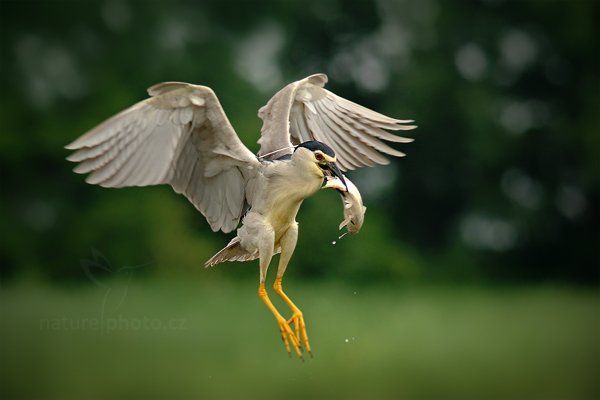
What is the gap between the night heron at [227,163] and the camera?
4184 mm

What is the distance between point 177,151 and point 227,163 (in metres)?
0.23

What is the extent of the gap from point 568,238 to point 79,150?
1059cm

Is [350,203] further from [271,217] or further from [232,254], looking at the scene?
[232,254]

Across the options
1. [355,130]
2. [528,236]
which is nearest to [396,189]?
[528,236]

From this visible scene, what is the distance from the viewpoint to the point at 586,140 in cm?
1371

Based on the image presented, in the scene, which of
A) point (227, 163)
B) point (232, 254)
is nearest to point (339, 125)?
point (227, 163)

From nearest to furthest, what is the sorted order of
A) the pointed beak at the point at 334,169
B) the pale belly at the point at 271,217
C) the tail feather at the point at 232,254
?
the pointed beak at the point at 334,169
the pale belly at the point at 271,217
the tail feather at the point at 232,254

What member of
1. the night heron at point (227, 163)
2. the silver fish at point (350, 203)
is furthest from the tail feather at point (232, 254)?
the silver fish at point (350, 203)

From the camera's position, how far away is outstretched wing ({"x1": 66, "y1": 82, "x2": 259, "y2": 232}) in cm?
418

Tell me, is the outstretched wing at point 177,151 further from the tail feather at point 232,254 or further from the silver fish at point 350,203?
the silver fish at point 350,203

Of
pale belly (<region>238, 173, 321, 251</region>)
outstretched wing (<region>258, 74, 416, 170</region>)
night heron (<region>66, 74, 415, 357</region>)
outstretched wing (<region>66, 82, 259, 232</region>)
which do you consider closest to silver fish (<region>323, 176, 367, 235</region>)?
Answer: night heron (<region>66, 74, 415, 357</region>)

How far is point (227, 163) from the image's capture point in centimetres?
453

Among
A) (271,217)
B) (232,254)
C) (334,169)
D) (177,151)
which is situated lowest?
(232,254)

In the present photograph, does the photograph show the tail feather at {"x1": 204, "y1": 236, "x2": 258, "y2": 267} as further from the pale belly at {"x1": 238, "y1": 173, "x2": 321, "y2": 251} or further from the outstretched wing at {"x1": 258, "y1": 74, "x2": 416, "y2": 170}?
the outstretched wing at {"x1": 258, "y1": 74, "x2": 416, "y2": 170}
